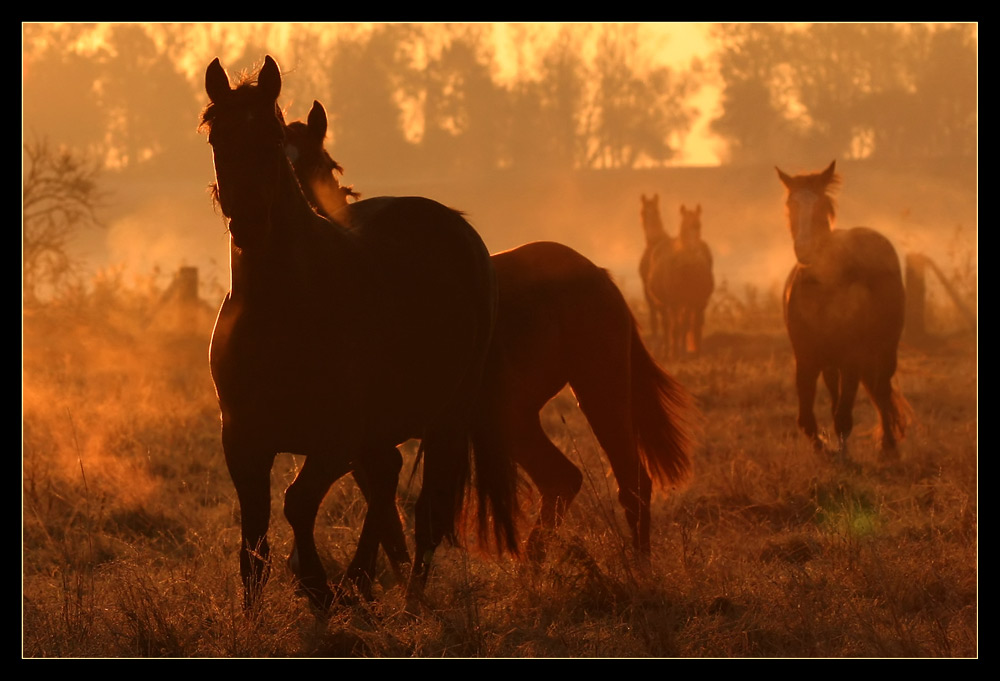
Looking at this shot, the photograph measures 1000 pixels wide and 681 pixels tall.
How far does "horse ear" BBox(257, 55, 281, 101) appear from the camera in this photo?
3.72m

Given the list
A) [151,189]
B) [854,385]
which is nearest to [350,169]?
[151,189]

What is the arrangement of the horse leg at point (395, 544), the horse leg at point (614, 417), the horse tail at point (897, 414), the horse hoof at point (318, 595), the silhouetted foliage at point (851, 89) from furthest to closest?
the silhouetted foliage at point (851, 89) → the horse tail at point (897, 414) → the horse leg at point (614, 417) → the horse leg at point (395, 544) → the horse hoof at point (318, 595)

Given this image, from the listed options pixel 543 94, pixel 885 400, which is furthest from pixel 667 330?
pixel 543 94

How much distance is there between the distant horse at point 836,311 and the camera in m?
9.28

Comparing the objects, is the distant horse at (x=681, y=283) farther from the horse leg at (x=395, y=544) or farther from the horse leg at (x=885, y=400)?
the horse leg at (x=395, y=544)

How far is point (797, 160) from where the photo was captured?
168 ft

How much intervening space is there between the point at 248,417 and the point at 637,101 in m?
37.9

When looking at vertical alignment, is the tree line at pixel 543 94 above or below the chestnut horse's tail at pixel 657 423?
above

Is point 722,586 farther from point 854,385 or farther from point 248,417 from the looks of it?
A: point 854,385

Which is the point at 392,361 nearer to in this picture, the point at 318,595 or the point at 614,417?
the point at 318,595

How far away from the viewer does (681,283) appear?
18.0m

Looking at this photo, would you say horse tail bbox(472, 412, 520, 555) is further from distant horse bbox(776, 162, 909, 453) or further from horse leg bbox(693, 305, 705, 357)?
horse leg bbox(693, 305, 705, 357)

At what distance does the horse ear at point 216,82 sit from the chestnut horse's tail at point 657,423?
295cm

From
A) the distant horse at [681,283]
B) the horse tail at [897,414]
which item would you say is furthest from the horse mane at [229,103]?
the distant horse at [681,283]
